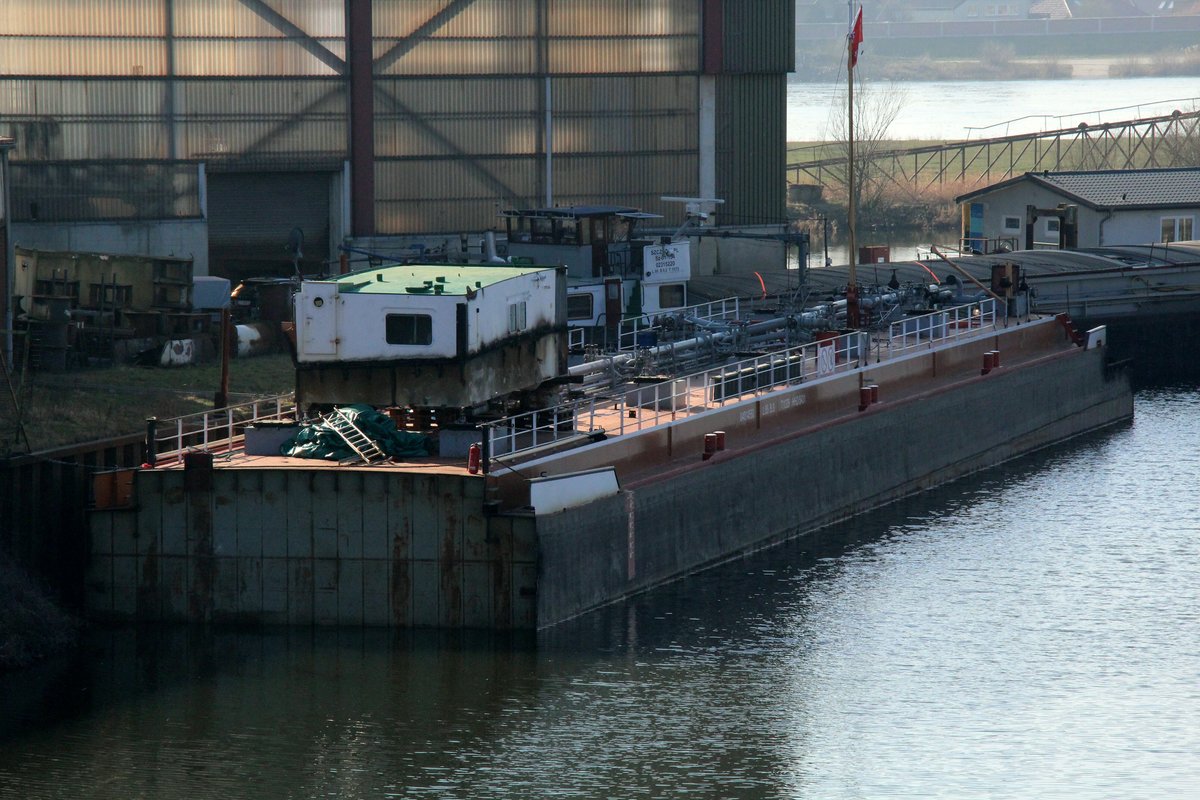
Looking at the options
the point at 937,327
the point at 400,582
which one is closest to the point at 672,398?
the point at 400,582

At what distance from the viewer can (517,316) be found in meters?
36.3

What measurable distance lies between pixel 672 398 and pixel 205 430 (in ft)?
32.9

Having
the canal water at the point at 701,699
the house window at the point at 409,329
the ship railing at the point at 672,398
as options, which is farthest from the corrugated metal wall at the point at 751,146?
the house window at the point at 409,329

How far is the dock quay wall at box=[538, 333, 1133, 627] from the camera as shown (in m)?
34.4

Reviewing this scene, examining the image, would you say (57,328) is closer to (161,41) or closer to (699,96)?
(161,41)

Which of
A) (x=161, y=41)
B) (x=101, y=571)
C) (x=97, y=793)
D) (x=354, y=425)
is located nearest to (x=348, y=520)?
(x=354, y=425)

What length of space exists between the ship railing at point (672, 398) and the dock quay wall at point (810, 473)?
2.74ft

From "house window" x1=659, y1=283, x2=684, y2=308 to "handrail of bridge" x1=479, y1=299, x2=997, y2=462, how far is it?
4462 millimetres

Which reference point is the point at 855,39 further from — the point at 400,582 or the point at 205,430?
the point at 400,582

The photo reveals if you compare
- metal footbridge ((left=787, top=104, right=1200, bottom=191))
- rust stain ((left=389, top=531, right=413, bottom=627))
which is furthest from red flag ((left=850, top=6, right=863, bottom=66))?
metal footbridge ((left=787, top=104, right=1200, bottom=191))

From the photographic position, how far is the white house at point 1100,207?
7469 centimetres

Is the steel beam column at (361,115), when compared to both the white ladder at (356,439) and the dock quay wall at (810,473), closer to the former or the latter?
the dock quay wall at (810,473)

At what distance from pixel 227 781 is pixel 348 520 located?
6.28 metres

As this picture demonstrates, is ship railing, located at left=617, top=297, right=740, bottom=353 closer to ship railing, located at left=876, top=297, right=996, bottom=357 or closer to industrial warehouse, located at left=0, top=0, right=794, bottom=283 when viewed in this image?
ship railing, located at left=876, top=297, right=996, bottom=357
